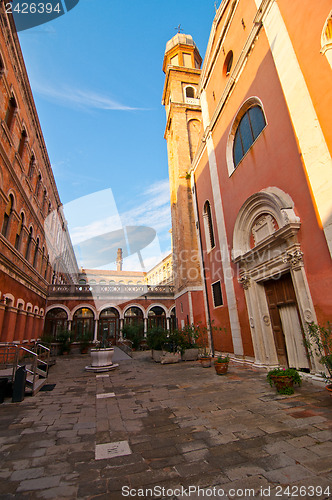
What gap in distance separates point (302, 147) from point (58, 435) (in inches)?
303

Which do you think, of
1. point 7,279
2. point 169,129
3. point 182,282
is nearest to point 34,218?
point 7,279

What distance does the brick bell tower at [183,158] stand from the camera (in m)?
17.4

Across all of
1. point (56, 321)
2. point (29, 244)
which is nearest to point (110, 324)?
point (56, 321)

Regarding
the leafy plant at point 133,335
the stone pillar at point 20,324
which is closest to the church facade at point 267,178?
the stone pillar at point 20,324

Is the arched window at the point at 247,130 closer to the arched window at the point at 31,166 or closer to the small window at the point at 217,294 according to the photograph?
the small window at the point at 217,294

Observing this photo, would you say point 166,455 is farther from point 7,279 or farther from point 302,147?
point 7,279

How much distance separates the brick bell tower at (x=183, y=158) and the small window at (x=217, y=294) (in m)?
2.79

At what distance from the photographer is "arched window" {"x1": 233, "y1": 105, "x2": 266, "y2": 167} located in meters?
8.62

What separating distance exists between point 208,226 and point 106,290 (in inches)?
547

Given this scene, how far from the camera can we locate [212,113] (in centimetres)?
1294

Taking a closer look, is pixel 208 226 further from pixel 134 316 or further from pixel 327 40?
pixel 134 316

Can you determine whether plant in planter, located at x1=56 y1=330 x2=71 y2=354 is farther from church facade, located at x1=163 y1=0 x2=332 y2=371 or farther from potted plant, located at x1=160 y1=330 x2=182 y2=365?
church facade, located at x1=163 y1=0 x2=332 y2=371

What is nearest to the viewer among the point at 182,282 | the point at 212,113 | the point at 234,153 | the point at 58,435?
the point at 58,435

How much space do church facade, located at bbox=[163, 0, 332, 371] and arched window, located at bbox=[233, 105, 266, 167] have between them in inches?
1.6
